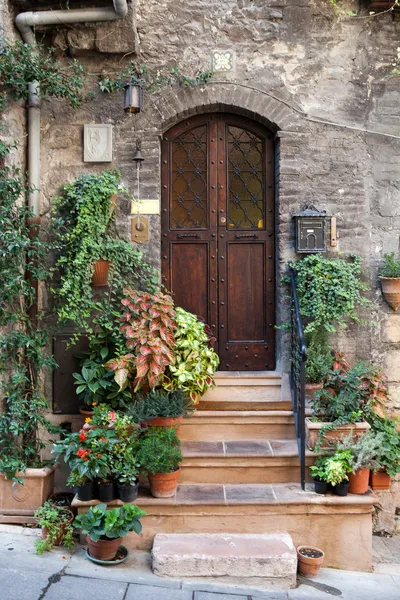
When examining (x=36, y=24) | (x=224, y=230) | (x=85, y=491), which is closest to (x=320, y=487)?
(x=85, y=491)

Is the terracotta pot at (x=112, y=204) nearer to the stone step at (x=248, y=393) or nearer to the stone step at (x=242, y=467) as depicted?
the stone step at (x=248, y=393)

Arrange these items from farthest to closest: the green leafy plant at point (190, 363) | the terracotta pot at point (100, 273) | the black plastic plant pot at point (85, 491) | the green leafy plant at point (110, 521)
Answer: the terracotta pot at point (100, 273) < the green leafy plant at point (190, 363) < the black plastic plant pot at point (85, 491) < the green leafy plant at point (110, 521)

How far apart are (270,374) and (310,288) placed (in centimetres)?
94

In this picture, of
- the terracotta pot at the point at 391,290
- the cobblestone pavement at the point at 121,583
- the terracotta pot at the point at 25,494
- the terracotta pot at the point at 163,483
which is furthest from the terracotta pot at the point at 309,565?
the terracotta pot at the point at 391,290

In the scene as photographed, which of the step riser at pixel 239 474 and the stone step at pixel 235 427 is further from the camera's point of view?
the stone step at pixel 235 427

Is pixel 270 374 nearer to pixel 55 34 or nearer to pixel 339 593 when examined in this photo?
pixel 339 593

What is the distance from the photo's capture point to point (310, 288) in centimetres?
515

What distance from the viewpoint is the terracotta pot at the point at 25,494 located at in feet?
14.9

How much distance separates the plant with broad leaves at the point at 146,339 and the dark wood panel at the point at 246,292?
86cm

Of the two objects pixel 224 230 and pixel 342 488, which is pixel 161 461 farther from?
pixel 224 230

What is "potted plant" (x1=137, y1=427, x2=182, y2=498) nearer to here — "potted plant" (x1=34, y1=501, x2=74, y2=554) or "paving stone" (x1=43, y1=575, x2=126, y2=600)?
"potted plant" (x1=34, y1=501, x2=74, y2=554)

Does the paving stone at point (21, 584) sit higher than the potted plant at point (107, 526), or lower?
lower

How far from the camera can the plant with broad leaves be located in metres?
4.55

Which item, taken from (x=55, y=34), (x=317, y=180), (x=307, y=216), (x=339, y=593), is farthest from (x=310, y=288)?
(x=55, y=34)
